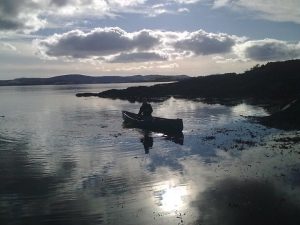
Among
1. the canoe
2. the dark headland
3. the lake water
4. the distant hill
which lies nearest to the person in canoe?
the canoe

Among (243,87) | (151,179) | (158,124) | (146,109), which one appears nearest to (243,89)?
(243,87)

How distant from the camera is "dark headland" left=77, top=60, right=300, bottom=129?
82.2 m

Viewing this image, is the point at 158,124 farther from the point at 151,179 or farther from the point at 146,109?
the point at 151,179

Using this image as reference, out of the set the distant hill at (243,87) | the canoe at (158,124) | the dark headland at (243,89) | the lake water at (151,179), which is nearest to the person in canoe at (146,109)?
the canoe at (158,124)

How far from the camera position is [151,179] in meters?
22.2

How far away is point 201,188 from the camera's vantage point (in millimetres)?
20234

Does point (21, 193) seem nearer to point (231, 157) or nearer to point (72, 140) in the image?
point (231, 157)

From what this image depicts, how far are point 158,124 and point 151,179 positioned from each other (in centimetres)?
2005

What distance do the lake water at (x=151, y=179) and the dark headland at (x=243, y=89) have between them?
37610mm


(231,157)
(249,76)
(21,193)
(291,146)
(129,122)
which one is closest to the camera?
(21,193)

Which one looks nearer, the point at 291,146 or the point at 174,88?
the point at 291,146

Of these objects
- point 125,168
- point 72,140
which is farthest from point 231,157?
point 72,140

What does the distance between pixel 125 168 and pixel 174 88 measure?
332 ft

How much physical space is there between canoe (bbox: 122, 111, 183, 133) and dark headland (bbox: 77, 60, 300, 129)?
28608 millimetres
